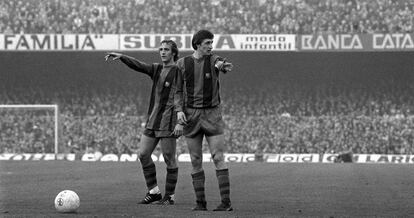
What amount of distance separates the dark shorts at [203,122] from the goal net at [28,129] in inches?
1053

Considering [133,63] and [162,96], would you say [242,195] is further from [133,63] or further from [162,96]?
[133,63]

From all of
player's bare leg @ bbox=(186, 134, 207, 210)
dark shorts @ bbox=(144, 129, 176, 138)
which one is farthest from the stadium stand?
player's bare leg @ bbox=(186, 134, 207, 210)

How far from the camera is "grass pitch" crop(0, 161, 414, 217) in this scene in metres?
10.5

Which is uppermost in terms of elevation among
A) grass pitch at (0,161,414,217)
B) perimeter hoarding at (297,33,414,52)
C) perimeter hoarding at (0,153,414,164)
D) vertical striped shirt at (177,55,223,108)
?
perimeter hoarding at (297,33,414,52)

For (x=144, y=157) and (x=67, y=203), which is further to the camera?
(x=144, y=157)

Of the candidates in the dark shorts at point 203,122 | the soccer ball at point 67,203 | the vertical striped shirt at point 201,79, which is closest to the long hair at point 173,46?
the vertical striped shirt at point 201,79

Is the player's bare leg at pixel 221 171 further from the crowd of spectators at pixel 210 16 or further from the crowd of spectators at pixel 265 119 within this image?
the crowd of spectators at pixel 210 16

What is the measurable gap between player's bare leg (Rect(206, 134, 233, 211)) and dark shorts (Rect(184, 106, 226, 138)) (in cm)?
8

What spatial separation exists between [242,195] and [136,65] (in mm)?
2914

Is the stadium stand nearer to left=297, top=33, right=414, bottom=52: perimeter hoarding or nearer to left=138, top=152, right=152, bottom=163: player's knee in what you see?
left=297, top=33, right=414, bottom=52: perimeter hoarding

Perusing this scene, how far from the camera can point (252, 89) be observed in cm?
4303

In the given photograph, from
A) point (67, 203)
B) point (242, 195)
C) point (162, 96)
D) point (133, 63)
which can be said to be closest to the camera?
point (67, 203)

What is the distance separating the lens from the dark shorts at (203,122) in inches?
427

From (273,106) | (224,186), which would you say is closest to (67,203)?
(224,186)
